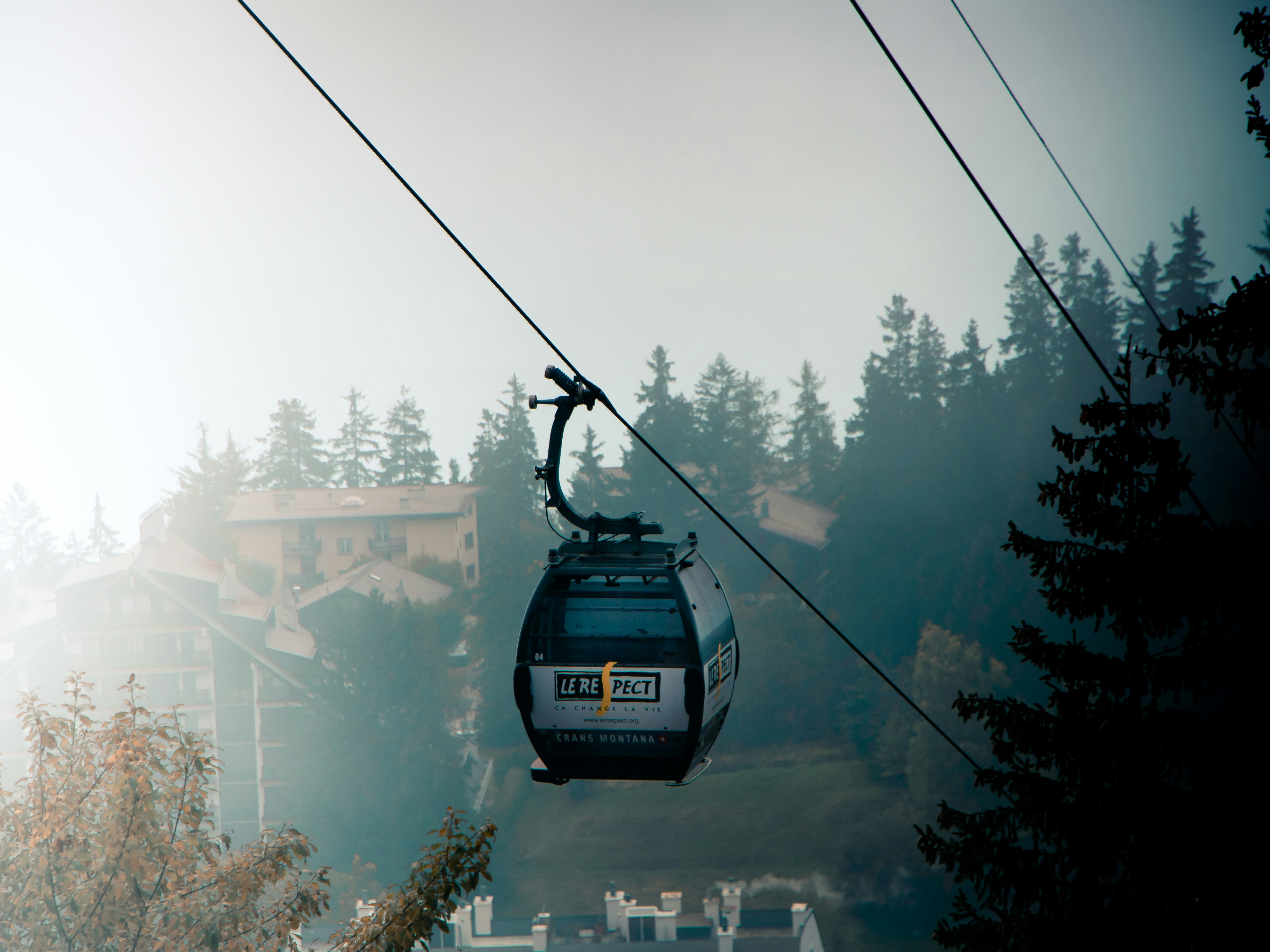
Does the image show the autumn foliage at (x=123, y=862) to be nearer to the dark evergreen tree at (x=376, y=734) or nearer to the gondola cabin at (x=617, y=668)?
the gondola cabin at (x=617, y=668)

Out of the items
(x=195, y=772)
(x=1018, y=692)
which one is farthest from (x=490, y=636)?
(x=195, y=772)

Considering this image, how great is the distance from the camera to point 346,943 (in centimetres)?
868

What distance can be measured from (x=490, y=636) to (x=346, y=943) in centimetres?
5730

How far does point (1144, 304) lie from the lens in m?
64.2

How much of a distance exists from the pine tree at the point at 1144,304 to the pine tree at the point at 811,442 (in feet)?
66.8

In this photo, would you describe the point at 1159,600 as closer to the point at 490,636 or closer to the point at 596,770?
the point at 596,770

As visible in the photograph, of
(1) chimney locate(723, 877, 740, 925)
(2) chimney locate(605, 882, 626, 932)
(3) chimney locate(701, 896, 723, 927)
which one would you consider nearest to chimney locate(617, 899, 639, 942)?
(2) chimney locate(605, 882, 626, 932)

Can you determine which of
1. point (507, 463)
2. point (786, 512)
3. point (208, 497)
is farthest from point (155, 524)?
point (786, 512)

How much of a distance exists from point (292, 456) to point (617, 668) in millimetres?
85716

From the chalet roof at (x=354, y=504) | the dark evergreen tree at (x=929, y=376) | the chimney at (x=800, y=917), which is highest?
the dark evergreen tree at (x=929, y=376)

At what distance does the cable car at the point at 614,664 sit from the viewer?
6078 mm

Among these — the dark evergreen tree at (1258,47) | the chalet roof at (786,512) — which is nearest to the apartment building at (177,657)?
the chalet roof at (786,512)

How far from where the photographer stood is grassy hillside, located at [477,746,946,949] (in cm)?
4966

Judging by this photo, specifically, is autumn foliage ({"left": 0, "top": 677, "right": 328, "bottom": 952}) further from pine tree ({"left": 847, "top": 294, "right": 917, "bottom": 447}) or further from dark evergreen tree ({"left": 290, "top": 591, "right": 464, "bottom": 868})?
pine tree ({"left": 847, "top": 294, "right": 917, "bottom": 447})
